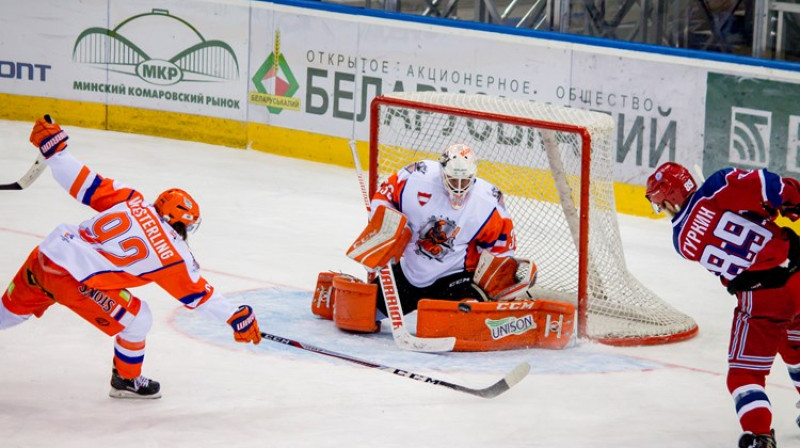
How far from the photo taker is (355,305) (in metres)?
6.16

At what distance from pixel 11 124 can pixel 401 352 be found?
5.82m

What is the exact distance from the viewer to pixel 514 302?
19.7 feet

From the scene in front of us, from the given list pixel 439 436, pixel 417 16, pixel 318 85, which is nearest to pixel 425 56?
pixel 417 16

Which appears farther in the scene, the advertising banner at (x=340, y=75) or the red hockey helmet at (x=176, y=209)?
the advertising banner at (x=340, y=75)

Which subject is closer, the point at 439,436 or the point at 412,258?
the point at 439,436

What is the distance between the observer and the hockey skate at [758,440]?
459 centimetres

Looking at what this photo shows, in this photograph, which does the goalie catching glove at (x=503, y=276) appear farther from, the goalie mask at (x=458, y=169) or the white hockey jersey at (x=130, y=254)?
the white hockey jersey at (x=130, y=254)

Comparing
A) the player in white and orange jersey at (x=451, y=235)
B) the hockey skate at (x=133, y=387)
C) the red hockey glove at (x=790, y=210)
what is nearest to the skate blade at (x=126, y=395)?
the hockey skate at (x=133, y=387)

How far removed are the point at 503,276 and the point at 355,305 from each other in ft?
2.13

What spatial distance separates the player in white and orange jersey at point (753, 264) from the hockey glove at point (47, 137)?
2198mm

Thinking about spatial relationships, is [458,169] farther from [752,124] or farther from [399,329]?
[752,124]

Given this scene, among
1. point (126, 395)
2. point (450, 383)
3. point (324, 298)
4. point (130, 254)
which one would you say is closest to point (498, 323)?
point (450, 383)

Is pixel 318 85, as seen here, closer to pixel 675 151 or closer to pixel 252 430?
pixel 675 151

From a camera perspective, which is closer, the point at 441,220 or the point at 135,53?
the point at 441,220
